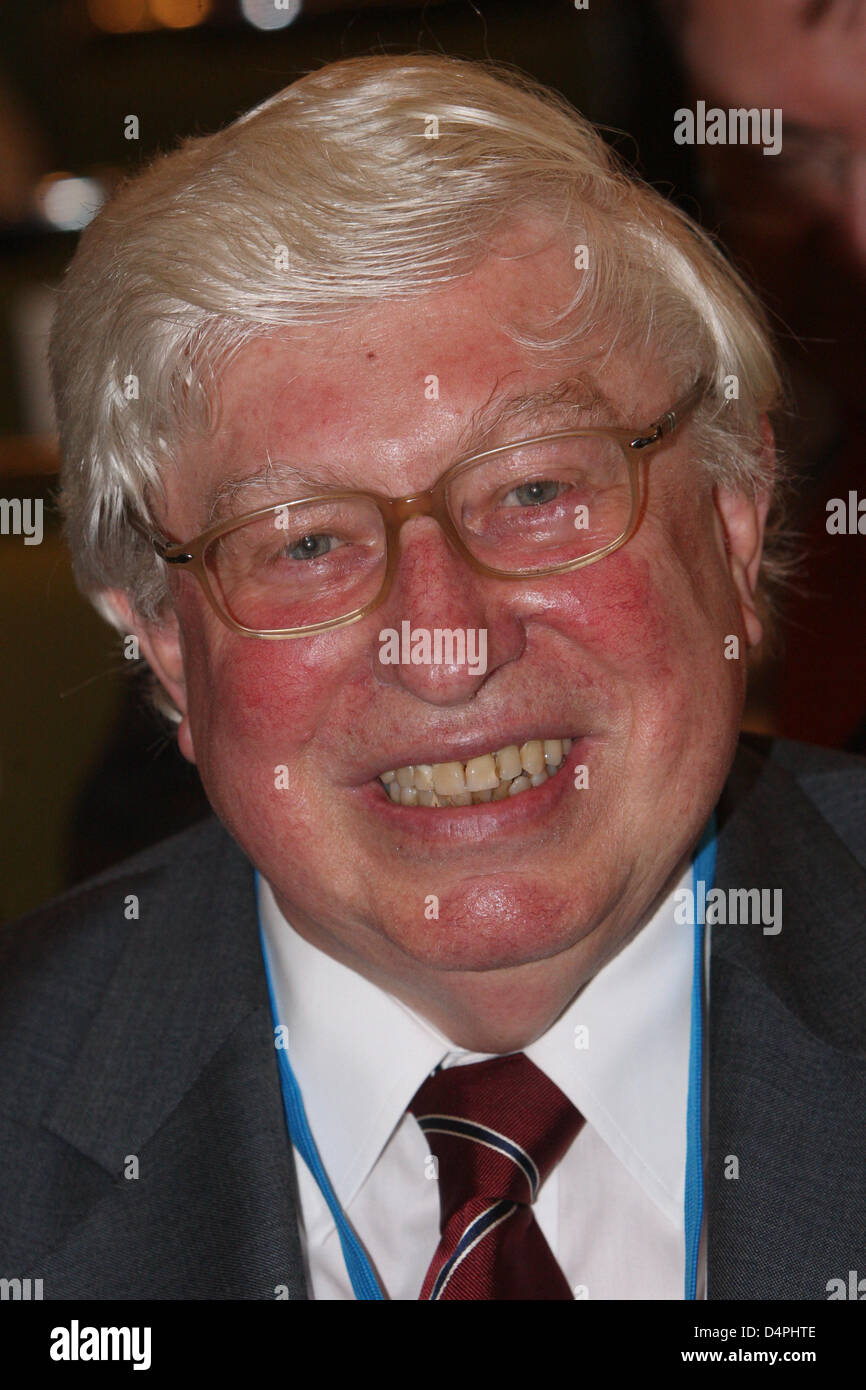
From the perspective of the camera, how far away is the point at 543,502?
1.24 meters

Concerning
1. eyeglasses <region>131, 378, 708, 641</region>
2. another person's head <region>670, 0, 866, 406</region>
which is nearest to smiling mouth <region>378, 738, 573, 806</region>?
eyeglasses <region>131, 378, 708, 641</region>

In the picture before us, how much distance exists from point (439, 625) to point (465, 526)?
0.12 meters

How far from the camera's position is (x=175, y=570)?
1405 mm

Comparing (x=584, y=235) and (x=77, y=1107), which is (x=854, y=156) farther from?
(x=77, y=1107)

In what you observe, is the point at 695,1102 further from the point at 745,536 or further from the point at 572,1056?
the point at 745,536

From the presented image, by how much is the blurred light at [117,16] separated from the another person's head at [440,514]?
1.44 meters

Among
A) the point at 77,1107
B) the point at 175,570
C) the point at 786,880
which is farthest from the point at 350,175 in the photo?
the point at 77,1107

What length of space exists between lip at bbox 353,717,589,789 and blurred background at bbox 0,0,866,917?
3.75 ft

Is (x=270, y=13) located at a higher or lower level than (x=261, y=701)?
higher

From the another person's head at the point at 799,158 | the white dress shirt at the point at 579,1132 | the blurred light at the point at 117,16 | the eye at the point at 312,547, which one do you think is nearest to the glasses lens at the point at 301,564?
the eye at the point at 312,547

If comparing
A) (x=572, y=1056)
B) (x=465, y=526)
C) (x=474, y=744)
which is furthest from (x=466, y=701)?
(x=572, y=1056)

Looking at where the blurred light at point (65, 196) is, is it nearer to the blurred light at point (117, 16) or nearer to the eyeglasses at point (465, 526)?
the blurred light at point (117, 16)

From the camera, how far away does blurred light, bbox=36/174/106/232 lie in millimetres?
2650
